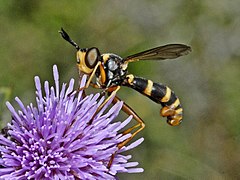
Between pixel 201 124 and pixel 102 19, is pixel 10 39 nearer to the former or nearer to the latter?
pixel 102 19

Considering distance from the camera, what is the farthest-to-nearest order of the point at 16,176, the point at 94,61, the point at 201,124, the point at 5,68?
the point at 201,124
the point at 5,68
the point at 94,61
the point at 16,176

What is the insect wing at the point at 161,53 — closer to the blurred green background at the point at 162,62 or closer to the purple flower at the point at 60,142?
the purple flower at the point at 60,142

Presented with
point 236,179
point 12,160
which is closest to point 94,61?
point 12,160

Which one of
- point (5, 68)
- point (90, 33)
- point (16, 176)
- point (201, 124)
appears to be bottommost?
point (16, 176)

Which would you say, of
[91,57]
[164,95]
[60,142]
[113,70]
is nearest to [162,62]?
[164,95]

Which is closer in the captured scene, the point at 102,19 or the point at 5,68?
the point at 5,68

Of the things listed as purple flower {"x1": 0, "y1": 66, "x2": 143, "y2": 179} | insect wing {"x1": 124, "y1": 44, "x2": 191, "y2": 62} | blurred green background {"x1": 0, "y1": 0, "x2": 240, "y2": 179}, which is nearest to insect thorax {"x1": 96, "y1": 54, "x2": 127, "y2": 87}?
insect wing {"x1": 124, "y1": 44, "x2": 191, "y2": 62}

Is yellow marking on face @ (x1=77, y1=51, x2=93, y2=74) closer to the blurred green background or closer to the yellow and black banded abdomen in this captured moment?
the yellow and black banded abdomen
